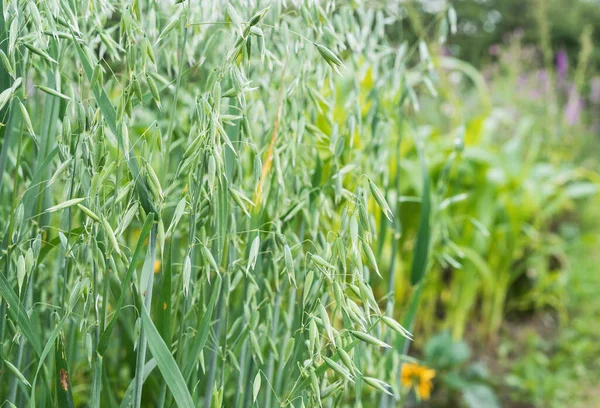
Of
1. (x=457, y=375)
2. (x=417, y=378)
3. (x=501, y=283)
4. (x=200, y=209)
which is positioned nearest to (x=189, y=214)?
→ (x=200, y=209)

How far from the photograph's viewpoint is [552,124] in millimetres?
3961

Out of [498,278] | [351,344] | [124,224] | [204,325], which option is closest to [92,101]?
[124,224]

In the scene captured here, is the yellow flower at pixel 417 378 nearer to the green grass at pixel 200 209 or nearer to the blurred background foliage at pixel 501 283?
the blurred background foliage at pixel 501 283

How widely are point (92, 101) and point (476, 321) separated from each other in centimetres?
221

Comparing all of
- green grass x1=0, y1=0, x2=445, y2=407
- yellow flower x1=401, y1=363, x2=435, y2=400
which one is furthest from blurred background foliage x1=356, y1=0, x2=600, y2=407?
green grass x1=0, y1=0, x2=445, y2=407

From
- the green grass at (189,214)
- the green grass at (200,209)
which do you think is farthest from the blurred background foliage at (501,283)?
the green grass at (189,214)

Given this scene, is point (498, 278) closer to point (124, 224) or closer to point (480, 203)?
point (480, 203)

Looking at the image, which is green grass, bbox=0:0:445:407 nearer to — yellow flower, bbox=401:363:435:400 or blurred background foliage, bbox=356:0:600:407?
yellow flower, bbox=401:363:435:400

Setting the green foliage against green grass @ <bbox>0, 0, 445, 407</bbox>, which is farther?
the green foliage

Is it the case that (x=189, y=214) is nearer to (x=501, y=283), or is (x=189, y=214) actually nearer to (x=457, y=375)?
(x=457, y=375)

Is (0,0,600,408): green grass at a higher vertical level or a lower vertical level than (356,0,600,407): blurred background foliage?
higher

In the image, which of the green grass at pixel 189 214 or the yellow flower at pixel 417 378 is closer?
the green grass at pixel 189 214

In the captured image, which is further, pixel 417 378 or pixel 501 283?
pixel 501 283

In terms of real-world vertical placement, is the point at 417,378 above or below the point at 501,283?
below
